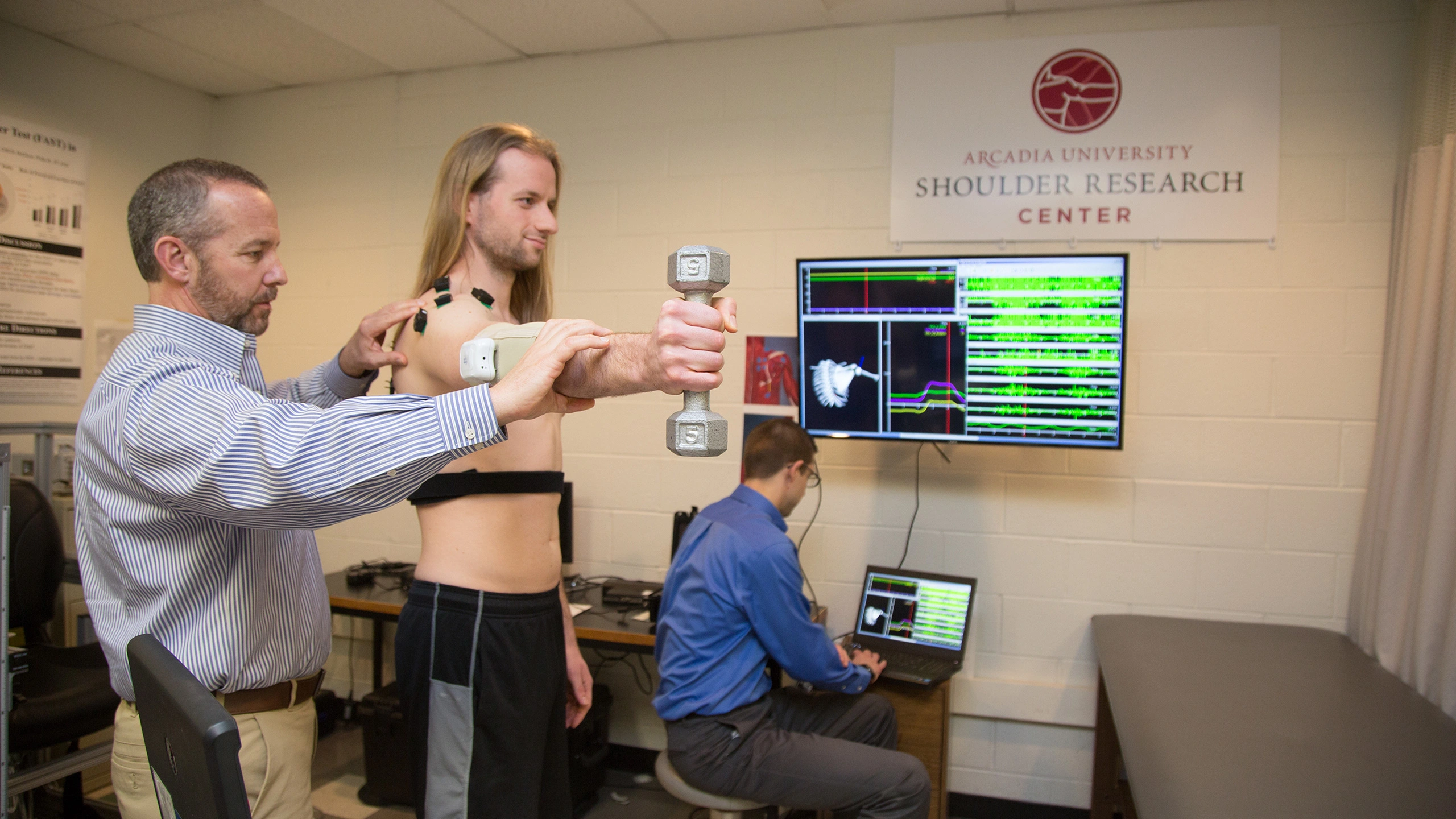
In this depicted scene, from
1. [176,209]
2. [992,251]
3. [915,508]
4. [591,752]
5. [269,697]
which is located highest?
[992,251]

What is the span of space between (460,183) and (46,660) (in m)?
2.23

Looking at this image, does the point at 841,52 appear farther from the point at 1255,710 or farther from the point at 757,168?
the point at 1255,710

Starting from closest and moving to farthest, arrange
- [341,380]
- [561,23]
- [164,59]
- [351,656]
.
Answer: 1. [341,380]
2. [561,23]
3. [164,59]
4. [351,656]

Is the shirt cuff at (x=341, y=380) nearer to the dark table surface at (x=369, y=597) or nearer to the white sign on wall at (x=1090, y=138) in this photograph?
the dark table surface at (x=369, y=597)

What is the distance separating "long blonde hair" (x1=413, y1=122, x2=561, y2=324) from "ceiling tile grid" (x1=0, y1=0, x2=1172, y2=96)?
1460mm

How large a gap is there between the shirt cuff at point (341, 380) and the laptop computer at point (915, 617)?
1.66 m

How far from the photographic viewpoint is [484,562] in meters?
1.55

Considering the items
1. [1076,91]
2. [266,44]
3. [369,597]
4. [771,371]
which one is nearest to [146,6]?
[266,44]

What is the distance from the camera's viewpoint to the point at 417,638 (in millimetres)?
1556

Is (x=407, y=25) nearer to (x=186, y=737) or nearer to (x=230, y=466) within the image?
(x=230, y=466)

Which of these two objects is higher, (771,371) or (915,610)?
(771,371)

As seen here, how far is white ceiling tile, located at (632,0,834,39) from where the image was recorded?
2865mm

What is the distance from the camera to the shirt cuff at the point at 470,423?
971 millimetres

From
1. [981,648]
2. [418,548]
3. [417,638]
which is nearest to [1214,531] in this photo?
[981,648]
